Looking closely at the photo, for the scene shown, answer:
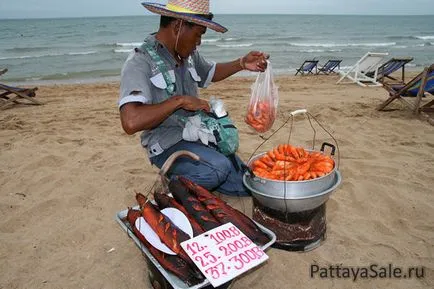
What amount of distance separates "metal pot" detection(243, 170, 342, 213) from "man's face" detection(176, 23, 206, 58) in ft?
3.72

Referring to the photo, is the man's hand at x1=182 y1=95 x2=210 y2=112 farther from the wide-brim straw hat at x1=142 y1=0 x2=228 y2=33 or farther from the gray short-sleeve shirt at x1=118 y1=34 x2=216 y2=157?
the wide-brim straw hat at x1=142 y1=0 x2=228 y2=33

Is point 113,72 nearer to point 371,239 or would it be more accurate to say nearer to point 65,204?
point 65,204

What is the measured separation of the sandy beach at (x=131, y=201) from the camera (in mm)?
2299

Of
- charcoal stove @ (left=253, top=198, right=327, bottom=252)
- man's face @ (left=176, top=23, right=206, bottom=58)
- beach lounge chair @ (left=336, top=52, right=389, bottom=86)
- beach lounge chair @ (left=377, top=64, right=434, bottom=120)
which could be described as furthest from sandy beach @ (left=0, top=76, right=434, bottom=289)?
beach lounge chair @ (left=336, top=52, right=389, bottom=86)

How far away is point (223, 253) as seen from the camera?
5.36 ft

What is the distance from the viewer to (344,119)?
542 cm

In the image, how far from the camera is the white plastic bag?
2.86 metres

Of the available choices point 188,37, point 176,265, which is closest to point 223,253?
point 176,265

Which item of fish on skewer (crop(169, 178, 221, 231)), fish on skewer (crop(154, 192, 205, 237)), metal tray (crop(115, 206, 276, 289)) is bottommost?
metal tray (crop(115, 206, 276, 289))

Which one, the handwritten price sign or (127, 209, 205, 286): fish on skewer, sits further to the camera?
(127, 209, 205, 286): fish on skewer

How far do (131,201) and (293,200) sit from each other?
1.66 metres

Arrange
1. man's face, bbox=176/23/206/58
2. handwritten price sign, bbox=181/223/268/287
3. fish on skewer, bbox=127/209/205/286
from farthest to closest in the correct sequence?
man's face, bbox=176/23/206/58 → fish on skewer, bbox=127/209/205/286 → handwritten price sign, bbox=181/223/268/287

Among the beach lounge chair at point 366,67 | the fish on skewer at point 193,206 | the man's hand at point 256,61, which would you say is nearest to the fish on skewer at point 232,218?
the fish on skewer at point 193,206

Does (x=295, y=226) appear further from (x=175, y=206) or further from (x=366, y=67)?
(x=366, y=67)
